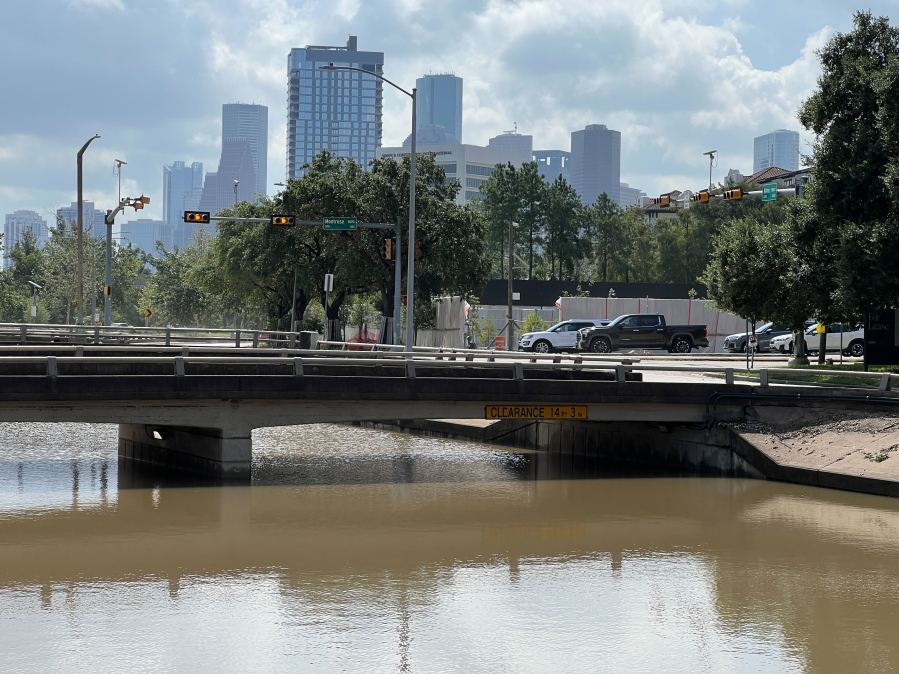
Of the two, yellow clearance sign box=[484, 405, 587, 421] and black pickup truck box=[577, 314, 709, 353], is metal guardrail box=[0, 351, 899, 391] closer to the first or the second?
yellow clearance sign box=[484, 405, 587, 421]

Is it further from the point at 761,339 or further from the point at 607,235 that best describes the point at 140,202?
the point at 607,235

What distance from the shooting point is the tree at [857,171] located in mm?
30203

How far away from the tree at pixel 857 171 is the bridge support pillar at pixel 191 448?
50.4 feet

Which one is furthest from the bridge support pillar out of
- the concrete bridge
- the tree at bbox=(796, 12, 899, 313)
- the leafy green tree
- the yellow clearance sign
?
the leafy green tree

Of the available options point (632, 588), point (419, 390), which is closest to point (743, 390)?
point (419, 390)

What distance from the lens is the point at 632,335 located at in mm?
50094

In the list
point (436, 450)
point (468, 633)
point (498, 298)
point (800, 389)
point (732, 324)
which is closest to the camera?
point (468, 633)

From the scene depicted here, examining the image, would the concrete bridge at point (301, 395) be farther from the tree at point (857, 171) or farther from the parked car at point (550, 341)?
the parked car at point (550, 341)

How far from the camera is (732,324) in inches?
2389

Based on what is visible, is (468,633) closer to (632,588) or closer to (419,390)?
(632,588)

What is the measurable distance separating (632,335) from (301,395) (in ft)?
90.1

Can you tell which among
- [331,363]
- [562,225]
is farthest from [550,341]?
[562,225]

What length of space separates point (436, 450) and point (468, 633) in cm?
1924

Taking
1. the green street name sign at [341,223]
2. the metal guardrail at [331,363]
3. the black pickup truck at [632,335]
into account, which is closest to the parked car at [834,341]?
the black pickup truck at [632,335]
